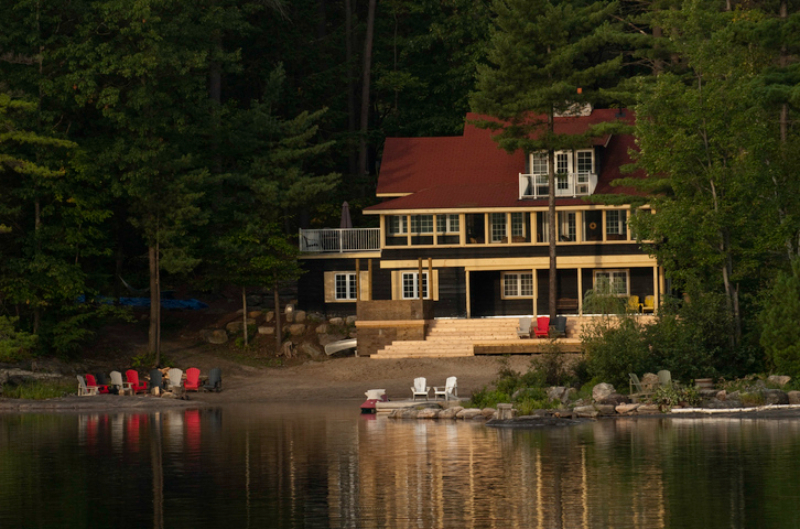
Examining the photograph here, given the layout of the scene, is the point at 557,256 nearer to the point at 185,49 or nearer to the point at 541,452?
the point at 185,49

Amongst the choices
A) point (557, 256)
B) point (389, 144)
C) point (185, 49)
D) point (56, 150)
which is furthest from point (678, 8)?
point (56, 150)

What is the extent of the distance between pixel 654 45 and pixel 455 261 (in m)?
12.2

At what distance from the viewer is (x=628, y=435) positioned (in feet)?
77.3

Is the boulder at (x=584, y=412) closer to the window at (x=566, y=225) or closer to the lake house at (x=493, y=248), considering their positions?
the lake house at (x=493, y=248)

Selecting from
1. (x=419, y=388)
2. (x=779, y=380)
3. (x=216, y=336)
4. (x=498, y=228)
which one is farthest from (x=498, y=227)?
(x=779, y=380)

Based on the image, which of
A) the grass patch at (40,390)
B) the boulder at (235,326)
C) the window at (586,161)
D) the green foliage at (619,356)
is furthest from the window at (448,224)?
the grass patch at (40,390)

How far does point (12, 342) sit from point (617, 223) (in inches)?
983

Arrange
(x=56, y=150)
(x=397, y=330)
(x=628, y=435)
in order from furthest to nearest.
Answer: (x=397, y=330) → (x=56, y=150) → (x=628, y=435)

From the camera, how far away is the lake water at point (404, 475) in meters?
15.3

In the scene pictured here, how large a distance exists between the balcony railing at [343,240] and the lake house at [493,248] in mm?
43

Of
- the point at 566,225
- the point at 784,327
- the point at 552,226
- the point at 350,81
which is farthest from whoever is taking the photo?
the point at 350,81

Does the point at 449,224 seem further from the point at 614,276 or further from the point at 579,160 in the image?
the point at 614,276

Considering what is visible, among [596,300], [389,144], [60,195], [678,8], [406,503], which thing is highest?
[678,8]

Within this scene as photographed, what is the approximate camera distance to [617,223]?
4741 centimetres
